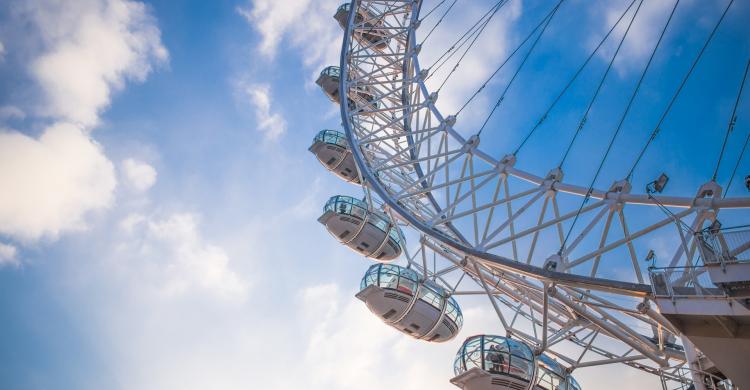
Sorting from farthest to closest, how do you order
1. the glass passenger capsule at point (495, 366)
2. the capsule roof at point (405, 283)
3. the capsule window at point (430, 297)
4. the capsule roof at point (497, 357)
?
the capsule window at point (430, 297), the capsule roof at point (405, 283), the capsule roof at point (497, 357), the glass passenger capsule at point (495, 366)

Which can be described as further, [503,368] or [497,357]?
[497,357]

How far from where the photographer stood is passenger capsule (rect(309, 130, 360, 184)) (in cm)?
3356

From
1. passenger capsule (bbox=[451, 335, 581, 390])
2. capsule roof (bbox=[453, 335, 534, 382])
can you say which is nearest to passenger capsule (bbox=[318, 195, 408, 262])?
passenger capsule (bbox=[451, 335, 581, 390])

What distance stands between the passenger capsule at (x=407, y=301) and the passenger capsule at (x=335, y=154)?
9432 millimetres

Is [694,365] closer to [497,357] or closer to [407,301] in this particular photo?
[497,357]

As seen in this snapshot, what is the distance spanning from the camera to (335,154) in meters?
33.6

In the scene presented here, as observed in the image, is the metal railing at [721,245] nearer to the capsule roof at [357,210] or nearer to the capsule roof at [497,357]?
the capsule roof at [497,357]

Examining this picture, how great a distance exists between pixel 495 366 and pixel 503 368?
0.25m

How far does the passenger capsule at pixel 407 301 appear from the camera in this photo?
80.9ft

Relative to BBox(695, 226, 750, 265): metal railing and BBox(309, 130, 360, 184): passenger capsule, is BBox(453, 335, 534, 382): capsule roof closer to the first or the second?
BBox(695, 226, 750, 265): metal railing

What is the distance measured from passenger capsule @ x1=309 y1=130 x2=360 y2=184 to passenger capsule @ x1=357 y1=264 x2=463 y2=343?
371 inches

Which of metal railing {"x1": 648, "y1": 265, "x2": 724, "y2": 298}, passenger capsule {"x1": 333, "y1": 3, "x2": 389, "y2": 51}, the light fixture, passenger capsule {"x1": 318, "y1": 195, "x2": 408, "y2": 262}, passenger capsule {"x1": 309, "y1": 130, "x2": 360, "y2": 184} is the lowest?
metal railing {"x1": 648, "y1": 265, "x2": 724, "y2": 298}

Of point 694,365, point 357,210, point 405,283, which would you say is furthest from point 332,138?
point 694,365

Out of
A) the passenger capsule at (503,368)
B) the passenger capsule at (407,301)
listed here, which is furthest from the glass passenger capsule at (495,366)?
the passenger capsule at (407,301)
